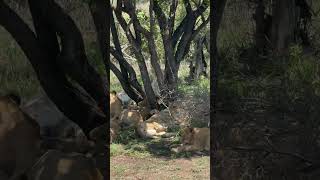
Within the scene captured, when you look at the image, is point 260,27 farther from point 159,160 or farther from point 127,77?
point 127,77

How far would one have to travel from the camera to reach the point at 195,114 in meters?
10.8

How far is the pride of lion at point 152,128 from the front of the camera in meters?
9.09

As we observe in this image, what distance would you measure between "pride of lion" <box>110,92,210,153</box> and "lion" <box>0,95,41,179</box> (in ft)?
16.4

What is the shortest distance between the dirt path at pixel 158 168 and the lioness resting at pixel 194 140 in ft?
1.24

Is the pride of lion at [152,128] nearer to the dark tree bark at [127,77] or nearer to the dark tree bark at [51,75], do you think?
the dark tree bark at [127,77]

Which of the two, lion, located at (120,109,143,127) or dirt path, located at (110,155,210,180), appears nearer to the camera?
dirt path, located at (110,155,210,180)

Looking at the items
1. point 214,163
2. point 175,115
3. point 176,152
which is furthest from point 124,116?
point 214,163

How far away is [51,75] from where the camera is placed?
4324 millimetres

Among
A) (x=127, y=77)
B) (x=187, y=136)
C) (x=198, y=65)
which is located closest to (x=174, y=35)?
(x=127, y=77)

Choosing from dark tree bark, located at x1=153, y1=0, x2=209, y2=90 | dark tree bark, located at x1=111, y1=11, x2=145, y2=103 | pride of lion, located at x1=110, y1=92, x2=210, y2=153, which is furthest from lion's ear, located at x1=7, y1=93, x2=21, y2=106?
dark tree bark, located at x1=153, y1=0, x2=209, y2=90

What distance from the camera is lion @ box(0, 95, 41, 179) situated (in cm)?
419

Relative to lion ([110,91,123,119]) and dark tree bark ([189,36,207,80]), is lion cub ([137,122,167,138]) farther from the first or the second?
dark tree bark ([189,36,207,80])

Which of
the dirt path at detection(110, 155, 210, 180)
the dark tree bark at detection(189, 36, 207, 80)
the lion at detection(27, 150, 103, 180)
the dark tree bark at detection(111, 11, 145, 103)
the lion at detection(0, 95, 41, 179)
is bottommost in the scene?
the dirt path at detection(110, 155, 210, 180)

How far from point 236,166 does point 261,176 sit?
255mm
